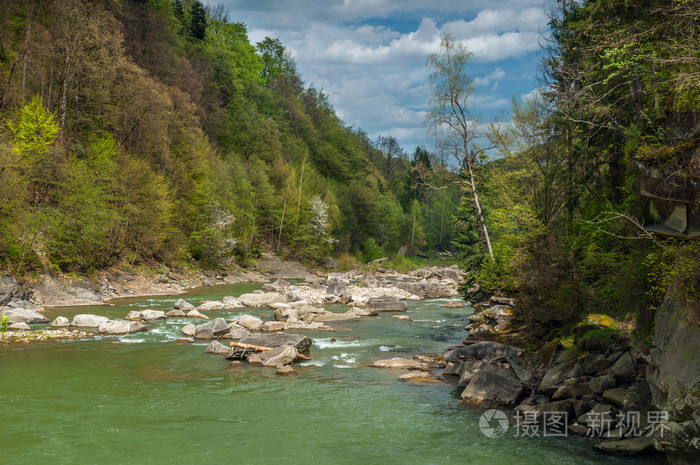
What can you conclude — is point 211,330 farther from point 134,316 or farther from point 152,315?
point 134,316

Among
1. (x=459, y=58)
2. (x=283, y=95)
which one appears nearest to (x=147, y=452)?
(x=459, y=58)

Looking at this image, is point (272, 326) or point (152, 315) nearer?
point (272, 326)

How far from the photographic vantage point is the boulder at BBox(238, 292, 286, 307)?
2410 centimetres

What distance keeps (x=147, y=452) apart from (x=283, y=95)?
7644cm

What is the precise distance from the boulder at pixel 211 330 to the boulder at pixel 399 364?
6391 millimetres

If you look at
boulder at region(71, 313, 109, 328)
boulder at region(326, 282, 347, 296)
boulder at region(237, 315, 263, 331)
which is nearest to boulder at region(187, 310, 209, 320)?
boulder at region(237, 315, 263, 331)

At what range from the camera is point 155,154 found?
34219 millimetres

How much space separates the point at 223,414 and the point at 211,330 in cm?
777

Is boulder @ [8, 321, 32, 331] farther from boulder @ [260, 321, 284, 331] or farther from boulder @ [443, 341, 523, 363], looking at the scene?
boulder @ [443, 341, 523, 363]

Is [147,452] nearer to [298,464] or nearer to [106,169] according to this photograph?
[298,464]

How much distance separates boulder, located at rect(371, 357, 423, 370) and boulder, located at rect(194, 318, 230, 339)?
6391 millimetres

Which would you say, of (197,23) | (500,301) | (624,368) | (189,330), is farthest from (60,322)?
(197,23)

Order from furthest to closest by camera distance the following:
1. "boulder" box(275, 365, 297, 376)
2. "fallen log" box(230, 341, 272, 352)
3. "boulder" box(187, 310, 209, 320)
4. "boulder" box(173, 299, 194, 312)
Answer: "boulder" box(173, 299, 194, 312)
"boulder" box(187, 310, 209, 320)
"fallen log" box(230, 341, 272, 352)
"boulder" box(275, 365, 297, 376)

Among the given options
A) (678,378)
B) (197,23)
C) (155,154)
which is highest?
(197,23)
